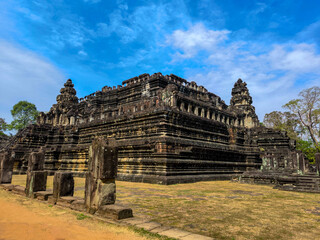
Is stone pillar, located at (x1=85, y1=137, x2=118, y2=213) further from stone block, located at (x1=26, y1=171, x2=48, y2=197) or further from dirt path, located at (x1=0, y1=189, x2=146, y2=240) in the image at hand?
stone block, located at (x1=26, y1=171, x2=48, y2=197)

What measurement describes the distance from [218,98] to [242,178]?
62.0 feet

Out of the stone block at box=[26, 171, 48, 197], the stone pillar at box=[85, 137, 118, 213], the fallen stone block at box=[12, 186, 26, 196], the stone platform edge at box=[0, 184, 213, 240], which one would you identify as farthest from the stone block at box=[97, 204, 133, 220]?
the fallen stone block at box=[12, 186, 26, 196]

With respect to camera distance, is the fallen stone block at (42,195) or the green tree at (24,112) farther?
the green tree at (24,112)

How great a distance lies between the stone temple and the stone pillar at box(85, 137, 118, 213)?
802 cm

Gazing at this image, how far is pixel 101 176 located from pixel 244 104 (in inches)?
1345

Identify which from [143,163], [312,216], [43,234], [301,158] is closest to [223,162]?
[301,158]

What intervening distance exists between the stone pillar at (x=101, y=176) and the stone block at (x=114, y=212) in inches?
7.7

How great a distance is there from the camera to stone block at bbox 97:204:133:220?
5.21 m

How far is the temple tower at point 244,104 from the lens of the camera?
113 ft

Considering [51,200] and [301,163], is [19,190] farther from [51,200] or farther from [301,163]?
[301,163]

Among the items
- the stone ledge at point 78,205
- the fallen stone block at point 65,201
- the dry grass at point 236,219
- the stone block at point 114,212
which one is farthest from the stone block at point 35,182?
the stone block at point 114,212

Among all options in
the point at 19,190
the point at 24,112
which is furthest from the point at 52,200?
the point at 24,112

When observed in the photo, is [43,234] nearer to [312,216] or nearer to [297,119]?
[312,216]

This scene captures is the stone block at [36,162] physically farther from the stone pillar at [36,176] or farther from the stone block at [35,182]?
the stone block at [35,182]
